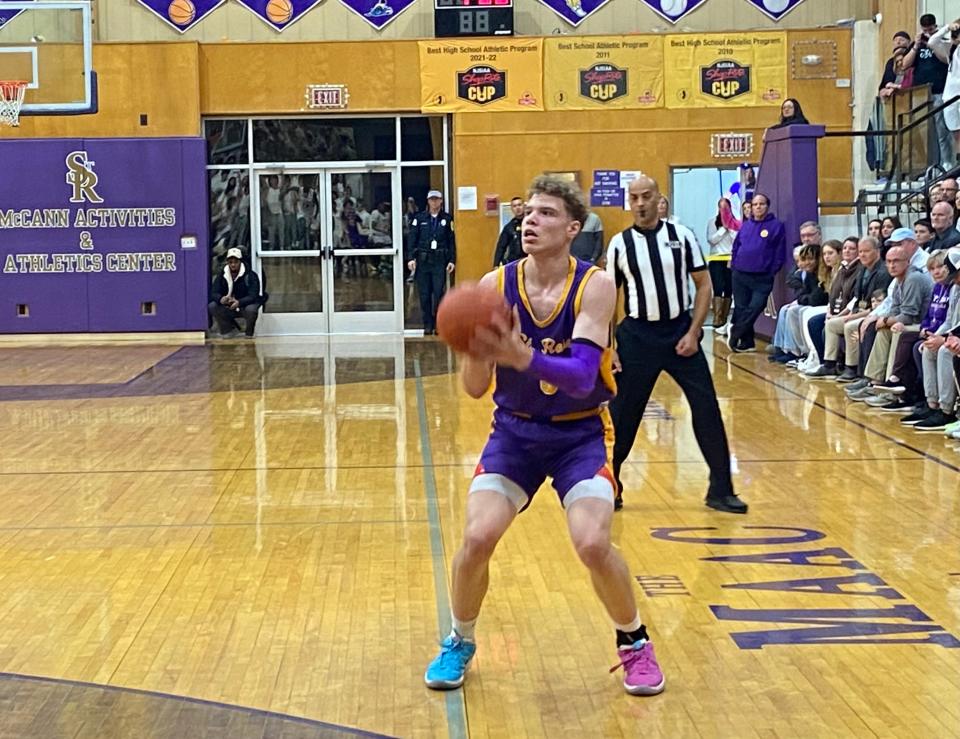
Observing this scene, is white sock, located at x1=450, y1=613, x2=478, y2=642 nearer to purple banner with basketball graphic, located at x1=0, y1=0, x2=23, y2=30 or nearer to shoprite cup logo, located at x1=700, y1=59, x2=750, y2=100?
shoprite cup logo, located at x1=700, y1=59, x2=750, y2=100

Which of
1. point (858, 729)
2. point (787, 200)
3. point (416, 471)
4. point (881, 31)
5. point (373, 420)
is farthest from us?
point (881, 31)

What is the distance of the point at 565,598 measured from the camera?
19.4ft

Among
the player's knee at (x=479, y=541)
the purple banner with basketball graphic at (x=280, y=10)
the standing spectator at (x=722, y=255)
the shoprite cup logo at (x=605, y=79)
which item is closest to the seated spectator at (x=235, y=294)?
the purple banner with basketball graphic at (x=280, y=10)

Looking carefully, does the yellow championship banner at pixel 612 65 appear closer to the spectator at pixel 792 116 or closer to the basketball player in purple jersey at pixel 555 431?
the spectator at pixel 792 116

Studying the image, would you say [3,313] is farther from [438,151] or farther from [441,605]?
[441,605]

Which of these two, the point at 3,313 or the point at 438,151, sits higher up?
the point at 438,151

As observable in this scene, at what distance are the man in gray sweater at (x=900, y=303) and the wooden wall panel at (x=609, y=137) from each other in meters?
8.49

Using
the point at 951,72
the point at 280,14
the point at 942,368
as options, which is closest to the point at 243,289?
the point at 280,14

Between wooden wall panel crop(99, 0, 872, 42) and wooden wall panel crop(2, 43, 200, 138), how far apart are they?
809mm

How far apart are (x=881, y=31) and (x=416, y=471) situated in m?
13.2

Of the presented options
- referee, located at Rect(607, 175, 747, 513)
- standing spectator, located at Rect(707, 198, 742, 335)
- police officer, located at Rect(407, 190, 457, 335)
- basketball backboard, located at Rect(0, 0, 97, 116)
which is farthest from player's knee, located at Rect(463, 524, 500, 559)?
police officer, located at Rect(407, 190, 457, 335)

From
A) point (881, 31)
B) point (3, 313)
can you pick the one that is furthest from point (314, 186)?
point (881, 31)

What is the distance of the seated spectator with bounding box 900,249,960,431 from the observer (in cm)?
994

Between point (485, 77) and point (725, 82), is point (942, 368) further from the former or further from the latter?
point (485, 77)
